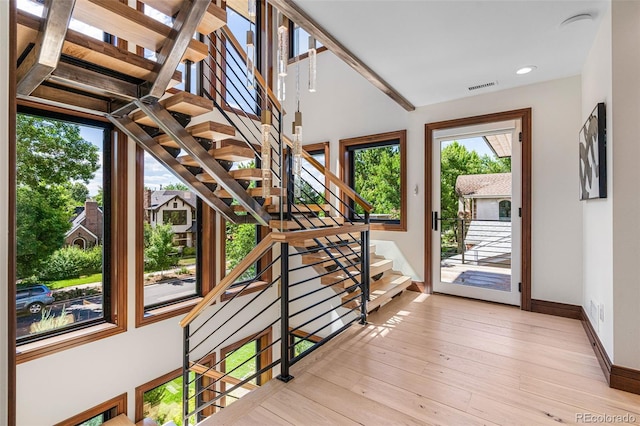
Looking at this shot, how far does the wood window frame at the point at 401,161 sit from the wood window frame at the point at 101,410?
335cm

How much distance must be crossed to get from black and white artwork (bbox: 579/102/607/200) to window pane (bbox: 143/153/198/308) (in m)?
3.79

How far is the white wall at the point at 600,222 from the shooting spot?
6.51 feet

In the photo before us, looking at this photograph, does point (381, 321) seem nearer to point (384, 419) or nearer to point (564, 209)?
point (384, 419)

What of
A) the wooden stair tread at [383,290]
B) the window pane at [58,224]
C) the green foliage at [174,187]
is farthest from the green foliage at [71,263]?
the wooden stair tread at [383,290]

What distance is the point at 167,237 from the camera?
3.54 metres

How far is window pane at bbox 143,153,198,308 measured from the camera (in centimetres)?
337

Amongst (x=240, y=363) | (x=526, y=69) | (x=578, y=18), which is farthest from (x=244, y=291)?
(x=578, y=18)

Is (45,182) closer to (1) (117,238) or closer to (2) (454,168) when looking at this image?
(1) (117,238)

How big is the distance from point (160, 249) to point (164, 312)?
2.22 ft

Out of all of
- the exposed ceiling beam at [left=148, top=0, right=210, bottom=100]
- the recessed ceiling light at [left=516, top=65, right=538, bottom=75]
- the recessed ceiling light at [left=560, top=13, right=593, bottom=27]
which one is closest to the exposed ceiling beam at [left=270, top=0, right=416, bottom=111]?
the exposed ceiling beam at [left=148, top=0, right=210, bottom=100]

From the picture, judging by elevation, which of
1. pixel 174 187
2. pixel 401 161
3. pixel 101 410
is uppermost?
pixel 401 161

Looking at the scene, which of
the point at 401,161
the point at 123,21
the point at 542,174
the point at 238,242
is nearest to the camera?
the point at 123,21

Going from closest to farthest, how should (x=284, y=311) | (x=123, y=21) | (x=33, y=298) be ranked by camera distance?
1. (x=123, y=21)
2. (x=284, y=311)
3. (x=33, y=298)

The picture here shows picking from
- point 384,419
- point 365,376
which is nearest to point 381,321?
point 365,376
